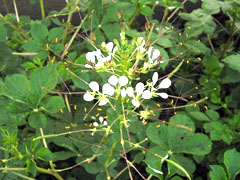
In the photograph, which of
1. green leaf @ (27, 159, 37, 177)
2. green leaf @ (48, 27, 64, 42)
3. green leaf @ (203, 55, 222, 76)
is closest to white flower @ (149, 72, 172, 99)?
green leaf @ (27, 159, 37, 177)

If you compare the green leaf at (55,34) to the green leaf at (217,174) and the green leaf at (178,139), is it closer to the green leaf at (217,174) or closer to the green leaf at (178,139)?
the green leaf at (178,139)

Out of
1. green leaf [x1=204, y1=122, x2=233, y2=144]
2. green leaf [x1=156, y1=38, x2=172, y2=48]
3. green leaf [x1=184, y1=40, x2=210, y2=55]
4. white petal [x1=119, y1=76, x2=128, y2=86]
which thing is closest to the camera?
white petal [x1=119, y1=76, x2=128, y2=86]

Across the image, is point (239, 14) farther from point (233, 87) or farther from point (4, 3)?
point (4, 3)

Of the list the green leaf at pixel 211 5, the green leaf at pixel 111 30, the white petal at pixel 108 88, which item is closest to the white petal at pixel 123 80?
the white petal at pixel 108 88

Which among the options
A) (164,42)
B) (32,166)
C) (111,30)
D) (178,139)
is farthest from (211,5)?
(32,166)

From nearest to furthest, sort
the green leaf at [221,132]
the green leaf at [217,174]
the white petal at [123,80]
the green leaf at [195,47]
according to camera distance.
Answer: the white petal at [123,80] < the green leaf at [217,174] < the green leaf at [221,132] < the green leaf at [195,47]

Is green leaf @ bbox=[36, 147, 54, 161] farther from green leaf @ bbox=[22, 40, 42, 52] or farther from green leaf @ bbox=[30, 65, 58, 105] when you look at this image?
green leaf @ bbox=[22, 40, 42, 52]
